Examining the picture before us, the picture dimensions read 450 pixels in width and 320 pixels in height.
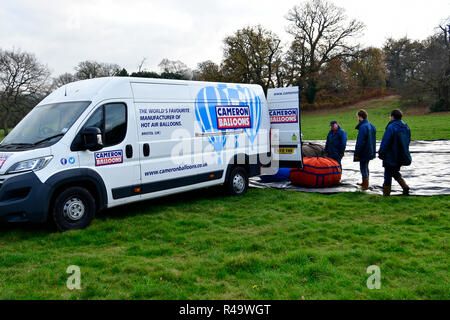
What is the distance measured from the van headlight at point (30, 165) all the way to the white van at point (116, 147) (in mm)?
14

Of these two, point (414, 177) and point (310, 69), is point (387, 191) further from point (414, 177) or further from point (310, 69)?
point (310, 69)

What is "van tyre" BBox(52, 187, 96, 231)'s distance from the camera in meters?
6.41

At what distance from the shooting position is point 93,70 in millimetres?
60500

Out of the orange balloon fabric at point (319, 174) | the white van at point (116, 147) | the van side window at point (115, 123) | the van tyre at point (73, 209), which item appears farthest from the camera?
the orange balloon fabric at point (319, 174)

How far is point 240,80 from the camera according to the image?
53.7 meters

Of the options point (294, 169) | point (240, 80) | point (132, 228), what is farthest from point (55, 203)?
point (240, 80)

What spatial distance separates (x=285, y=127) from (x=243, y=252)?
5510mm

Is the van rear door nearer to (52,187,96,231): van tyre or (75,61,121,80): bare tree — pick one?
(52,187,96,231): van tyre

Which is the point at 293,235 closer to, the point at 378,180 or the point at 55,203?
the point at 55,203

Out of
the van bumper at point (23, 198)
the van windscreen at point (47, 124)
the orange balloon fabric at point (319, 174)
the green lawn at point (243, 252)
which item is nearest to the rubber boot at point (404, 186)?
the green lawn at point (243, 252)

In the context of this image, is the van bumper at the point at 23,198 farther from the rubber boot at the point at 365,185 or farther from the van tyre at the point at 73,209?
the rubber boot at the point at 365,185

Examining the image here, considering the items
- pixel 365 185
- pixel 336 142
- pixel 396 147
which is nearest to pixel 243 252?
pixel 396 147

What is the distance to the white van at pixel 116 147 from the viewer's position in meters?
6.18

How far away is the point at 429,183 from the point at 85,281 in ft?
28.8
